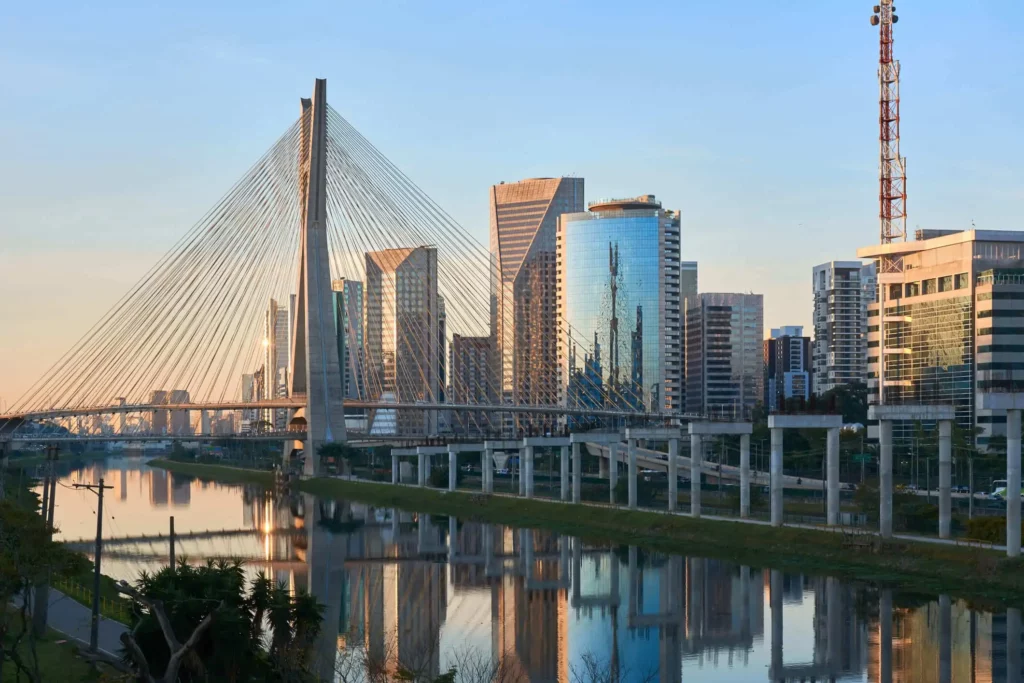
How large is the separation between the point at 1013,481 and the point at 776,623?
734cm

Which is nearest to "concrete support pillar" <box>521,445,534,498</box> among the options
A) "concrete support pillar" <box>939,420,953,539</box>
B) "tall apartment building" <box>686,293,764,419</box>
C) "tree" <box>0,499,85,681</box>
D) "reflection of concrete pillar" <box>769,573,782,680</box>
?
"reflection of concrete pillar" <box>769,573,782,680</box>

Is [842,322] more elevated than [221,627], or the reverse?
[842,322]

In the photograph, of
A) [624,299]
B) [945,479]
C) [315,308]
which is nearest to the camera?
[945,479]

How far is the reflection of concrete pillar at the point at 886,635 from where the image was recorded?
92.5 ft

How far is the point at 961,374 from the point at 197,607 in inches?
2589

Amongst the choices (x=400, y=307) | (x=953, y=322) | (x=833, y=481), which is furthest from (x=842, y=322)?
(x=833, y=481)

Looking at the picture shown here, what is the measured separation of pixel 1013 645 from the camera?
1171 inches

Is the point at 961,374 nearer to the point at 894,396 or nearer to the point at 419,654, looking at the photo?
Answer: the point at 894,396

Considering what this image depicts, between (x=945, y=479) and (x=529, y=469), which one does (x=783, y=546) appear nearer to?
(x=945, y=479)

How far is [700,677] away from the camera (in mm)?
28500

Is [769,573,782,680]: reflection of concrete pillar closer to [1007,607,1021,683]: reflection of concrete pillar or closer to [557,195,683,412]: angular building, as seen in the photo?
[1007,607,1021,683]: reflection of concrete pillar

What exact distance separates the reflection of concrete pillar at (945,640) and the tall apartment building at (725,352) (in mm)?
148570

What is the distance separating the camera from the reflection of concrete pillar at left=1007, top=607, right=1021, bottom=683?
2738cm

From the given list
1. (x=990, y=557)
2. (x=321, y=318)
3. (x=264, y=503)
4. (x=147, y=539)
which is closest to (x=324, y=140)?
(x=321, y=318)
